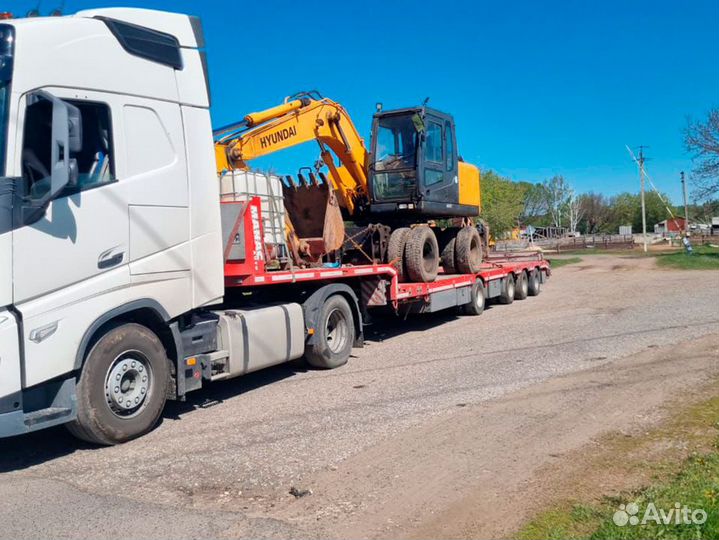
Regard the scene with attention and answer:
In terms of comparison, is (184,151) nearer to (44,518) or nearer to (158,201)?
(158,201)

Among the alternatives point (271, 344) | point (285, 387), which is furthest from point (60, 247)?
point (285, 387)

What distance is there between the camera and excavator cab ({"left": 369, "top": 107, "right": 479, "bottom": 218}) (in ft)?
41.9

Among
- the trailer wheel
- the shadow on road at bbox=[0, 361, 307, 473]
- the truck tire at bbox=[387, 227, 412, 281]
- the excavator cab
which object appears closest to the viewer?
the shadow on road at bbox=[0, 361, 307, 473]

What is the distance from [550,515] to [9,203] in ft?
14.7

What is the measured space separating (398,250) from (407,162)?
183 centimetres

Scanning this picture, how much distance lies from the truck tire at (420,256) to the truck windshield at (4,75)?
8.05 m

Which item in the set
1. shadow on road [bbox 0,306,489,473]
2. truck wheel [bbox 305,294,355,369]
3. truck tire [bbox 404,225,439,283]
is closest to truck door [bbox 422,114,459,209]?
truck tire [bbox 404,225,439,283]

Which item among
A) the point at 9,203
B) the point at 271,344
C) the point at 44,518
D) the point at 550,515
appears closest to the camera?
the point at 550,515

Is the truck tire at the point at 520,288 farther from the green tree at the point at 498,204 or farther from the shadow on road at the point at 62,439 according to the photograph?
the green tree at the point at 498,204

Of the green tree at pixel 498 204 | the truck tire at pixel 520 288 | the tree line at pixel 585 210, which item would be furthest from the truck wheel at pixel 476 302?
the tree line at pixel 585 210

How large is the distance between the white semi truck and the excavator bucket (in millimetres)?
2234

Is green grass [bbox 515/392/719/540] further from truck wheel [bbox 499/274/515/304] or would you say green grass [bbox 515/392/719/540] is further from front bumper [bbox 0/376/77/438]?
truck wheel [bbox 499/274/515/304]

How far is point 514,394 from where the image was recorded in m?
7.54

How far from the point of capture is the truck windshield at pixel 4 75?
17.2ft
